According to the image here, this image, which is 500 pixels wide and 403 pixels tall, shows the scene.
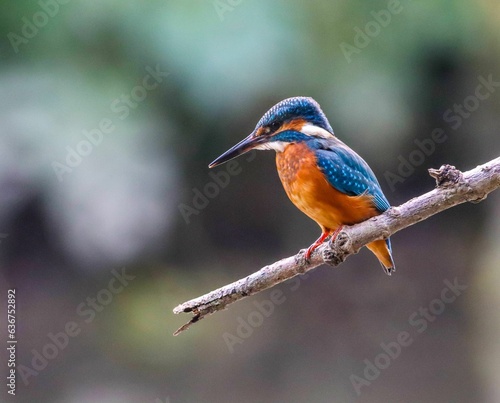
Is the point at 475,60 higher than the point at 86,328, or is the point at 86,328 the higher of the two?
the point at 475,60

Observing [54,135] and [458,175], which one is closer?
[458,175]

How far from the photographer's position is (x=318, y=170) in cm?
167

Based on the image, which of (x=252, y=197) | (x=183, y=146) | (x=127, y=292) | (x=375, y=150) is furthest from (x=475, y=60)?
(x=127, y=292)

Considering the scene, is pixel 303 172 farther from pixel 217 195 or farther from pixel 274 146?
pixel 217 195

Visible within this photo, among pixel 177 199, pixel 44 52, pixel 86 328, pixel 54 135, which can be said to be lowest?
pixel 86 328

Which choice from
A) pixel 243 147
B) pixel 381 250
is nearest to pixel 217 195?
pixel 381 250

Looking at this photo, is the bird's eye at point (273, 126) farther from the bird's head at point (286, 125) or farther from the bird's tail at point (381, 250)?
the bird's tail at point (381, 250)

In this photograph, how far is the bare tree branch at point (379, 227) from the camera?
4.57 ft

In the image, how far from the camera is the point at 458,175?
4.52 ft

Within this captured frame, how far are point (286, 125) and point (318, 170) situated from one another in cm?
15

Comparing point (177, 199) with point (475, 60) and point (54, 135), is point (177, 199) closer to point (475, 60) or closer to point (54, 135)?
point (54, 135)

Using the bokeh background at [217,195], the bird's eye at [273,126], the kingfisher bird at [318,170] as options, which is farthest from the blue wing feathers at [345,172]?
the bokeh background at [217,195]

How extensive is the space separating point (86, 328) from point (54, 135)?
1.23 m

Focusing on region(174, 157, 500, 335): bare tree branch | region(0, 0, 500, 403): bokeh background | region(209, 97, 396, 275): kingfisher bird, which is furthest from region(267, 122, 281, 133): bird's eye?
region(0, 0, 500, 403): bokeh background
